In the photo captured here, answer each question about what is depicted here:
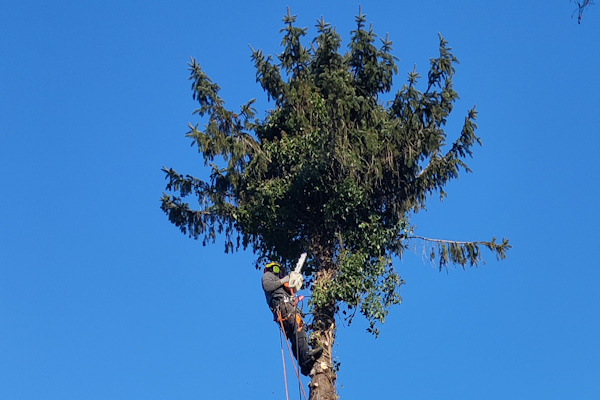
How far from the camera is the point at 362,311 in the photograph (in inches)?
583

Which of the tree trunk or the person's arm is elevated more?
the person's arm

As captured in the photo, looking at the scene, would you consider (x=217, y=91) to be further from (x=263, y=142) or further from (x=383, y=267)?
(x=383, y=267)

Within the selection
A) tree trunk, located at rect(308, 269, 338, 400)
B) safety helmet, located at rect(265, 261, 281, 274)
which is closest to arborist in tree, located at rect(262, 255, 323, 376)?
safety helmet, located at rect(265, 261, 281, 274)

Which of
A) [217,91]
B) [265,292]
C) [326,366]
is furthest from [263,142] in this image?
[326,366]

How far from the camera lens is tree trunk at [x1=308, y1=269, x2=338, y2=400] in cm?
1389

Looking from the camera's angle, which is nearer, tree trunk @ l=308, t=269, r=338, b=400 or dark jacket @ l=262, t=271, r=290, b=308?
tree trunk @ l=308, t=269, r=338, b=400

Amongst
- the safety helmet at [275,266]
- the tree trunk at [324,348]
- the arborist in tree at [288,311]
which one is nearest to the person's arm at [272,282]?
the arborist in tree at [288,311]

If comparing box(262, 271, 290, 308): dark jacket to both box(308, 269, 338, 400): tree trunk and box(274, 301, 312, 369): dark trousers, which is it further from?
box(308, 269, 338, 400): tree trunk

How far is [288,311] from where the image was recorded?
14.6m

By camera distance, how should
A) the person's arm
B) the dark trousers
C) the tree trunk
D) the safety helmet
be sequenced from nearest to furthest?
the tree trunk, the dark trousers, the person's arm, the safety helmet

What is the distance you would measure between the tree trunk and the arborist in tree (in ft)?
0.49

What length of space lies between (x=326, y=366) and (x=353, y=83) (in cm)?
526

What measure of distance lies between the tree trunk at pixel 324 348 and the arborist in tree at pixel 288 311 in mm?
148

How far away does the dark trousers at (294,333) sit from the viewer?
46.6 feet
